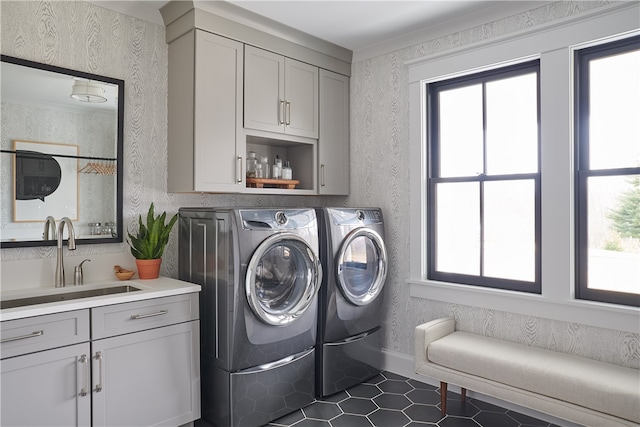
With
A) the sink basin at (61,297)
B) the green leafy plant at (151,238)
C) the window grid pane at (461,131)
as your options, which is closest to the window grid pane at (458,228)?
the window grid pane at (461,131)

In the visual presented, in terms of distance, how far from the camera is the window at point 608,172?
97.7 inches

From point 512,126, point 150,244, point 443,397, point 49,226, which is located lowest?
point 443,397

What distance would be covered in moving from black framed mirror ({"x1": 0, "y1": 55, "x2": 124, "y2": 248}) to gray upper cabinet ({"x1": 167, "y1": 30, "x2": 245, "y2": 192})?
0.35 metres

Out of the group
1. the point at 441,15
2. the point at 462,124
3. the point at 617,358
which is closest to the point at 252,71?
the point at 441,15

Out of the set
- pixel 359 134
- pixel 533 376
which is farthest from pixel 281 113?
pixel 533 376

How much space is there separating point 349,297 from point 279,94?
5.16 feet

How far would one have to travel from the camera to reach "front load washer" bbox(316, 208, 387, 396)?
3006 millimetres

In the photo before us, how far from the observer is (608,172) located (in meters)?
2.53

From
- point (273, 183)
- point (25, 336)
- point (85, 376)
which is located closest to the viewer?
point (25, 336)

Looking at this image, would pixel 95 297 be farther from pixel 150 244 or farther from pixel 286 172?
pixel 286 172

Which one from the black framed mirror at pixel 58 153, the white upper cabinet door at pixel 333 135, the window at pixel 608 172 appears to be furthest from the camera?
the white upper cabinet door at pixel 333 135

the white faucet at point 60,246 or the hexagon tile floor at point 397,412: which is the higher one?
the white faucet at point 60,246

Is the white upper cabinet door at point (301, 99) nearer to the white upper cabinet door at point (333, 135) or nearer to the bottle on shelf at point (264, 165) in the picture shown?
the white upper cabinet door at point (333, 135)

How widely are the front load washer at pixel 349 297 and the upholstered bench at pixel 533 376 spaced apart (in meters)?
0.51
